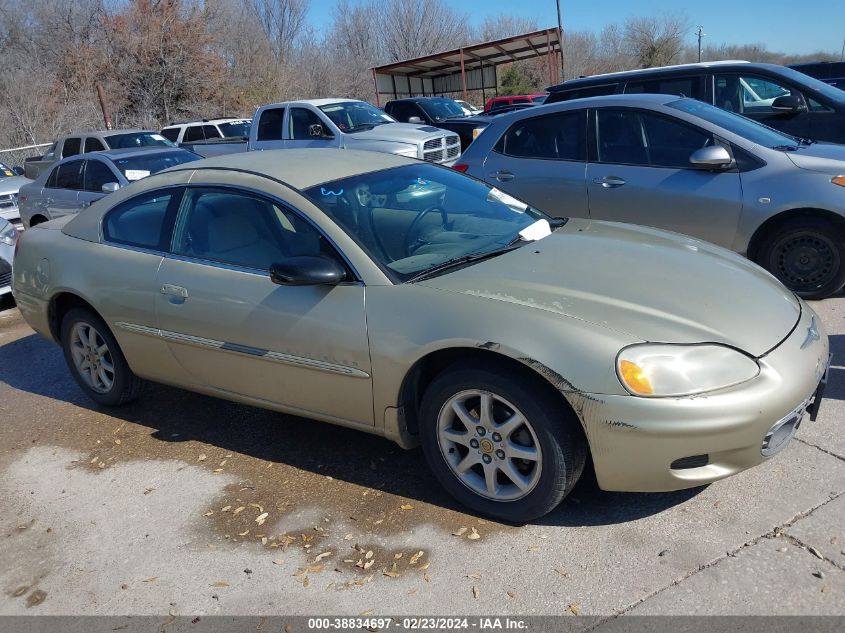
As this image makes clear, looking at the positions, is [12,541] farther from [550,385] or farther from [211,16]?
[211,16]

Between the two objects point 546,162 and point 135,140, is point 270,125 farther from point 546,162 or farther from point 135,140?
point 546,162

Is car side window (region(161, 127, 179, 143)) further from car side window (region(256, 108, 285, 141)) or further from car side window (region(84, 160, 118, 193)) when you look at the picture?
car side window (region(84, 160, 118, 193))

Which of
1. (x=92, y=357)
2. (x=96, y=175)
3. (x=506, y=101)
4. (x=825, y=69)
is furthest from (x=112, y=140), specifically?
(x=506, y=101)

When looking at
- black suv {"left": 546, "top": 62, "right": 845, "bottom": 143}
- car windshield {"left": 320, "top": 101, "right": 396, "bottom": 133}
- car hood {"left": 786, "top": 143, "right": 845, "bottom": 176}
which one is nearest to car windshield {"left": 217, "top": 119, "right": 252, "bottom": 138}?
car windshield {"left": 320, "top": 101, "right": 396, "bottom": 133}

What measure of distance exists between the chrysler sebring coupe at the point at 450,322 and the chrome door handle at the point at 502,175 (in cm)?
226

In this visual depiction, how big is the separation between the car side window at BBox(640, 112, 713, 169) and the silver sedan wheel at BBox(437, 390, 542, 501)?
374 centimetres

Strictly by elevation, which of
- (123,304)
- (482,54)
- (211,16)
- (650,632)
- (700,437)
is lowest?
(650,632)

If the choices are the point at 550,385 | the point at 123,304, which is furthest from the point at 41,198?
the point at 550,385

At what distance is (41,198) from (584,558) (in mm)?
10124

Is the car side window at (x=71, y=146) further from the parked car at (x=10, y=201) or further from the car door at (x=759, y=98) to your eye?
the car door at (x=759, y=98)

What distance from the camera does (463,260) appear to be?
3697 mm

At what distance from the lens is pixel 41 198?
421 inches

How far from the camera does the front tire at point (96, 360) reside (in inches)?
187

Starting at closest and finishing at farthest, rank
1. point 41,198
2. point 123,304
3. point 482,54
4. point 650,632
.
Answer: point 650,632, point 123,304, point 41,198, point 482,54
